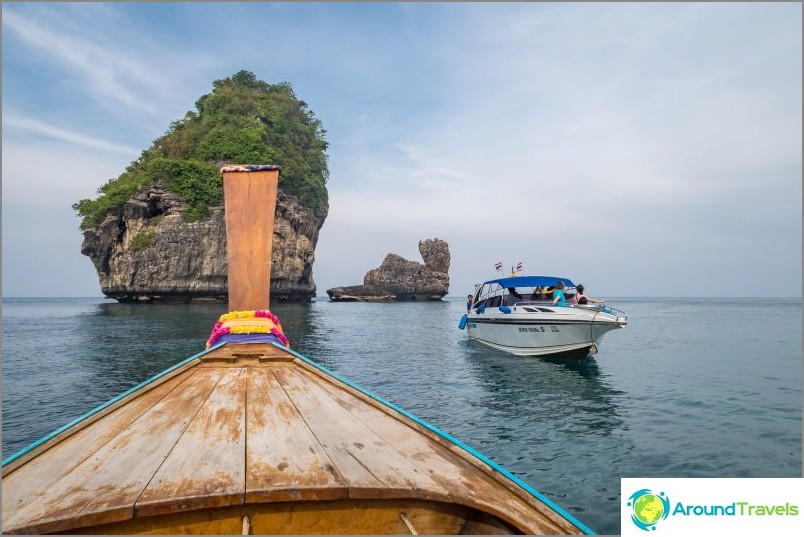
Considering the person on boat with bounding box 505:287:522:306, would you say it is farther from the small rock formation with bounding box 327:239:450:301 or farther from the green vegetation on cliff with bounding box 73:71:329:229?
the small rock formation with bounding box 327:239:450:301

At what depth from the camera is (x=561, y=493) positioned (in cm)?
594

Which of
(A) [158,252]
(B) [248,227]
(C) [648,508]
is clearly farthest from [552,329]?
(A) [158,252]

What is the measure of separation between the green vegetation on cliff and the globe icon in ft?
183

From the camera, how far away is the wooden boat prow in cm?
212

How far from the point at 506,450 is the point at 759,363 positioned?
52.1 feet

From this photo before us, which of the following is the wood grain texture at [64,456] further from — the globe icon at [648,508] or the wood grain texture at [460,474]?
the globe icon at [648,508]

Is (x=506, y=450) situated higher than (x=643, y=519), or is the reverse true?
(x=643, y=519)

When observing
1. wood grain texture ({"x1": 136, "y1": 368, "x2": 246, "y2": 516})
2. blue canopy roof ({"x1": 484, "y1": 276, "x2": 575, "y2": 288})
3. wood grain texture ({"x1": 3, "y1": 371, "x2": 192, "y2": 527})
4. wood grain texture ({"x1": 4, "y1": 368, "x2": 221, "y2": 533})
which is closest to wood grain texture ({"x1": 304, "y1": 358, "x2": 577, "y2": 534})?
wood grain texture ({"x1": 136, "y1": 368, "x2": 246, "y2": 516})

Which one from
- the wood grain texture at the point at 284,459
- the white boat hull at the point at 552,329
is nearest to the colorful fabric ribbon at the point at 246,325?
the wood grain texture at the point at 284,459

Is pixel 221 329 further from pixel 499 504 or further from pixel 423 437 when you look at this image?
pixel 499 504

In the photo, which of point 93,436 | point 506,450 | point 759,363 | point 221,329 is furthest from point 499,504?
point 759,363

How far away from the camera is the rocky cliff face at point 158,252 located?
50.6 meters

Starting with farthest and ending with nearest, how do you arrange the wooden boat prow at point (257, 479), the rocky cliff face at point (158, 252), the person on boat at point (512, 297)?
the rocky cliff face at point (158, 252), the person on boat at point (512, 297), the wooden boat prow at point (257, 479)

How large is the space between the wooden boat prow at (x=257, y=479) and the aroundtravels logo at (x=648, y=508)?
44.1 inches
